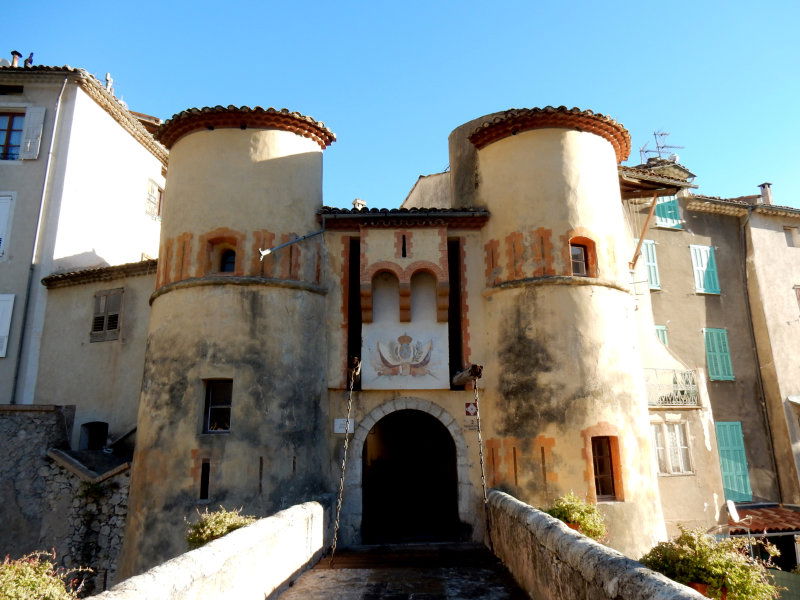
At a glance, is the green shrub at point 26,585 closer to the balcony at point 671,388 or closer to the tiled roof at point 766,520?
the balcony at point 671,388

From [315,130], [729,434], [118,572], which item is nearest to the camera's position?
[118,572]

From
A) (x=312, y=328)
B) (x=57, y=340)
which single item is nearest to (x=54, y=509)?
(x=57, y=340)

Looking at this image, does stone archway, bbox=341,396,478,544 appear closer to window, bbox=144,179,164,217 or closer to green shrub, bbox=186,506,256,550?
green shrub, bbox=186,506,256,550

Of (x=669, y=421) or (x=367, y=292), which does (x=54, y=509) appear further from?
(x=669, y=421)

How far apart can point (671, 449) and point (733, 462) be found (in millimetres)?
2547

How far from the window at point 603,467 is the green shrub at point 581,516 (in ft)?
9.98

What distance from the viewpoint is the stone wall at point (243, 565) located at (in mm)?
5121

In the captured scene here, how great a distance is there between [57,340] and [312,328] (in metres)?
9.10

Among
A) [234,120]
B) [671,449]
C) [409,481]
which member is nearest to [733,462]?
[671,449]

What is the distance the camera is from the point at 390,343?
1447cm

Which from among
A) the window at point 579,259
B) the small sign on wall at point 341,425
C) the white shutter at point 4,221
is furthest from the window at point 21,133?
the window at point 579,259

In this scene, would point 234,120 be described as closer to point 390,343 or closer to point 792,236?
point 390,343

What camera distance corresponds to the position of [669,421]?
16.9 m

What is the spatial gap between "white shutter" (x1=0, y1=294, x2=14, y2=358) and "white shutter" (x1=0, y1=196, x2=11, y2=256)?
1.53m
